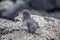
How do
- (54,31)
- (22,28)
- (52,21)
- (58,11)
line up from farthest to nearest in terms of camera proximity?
(58,11) → (52,21) → (54,31) → (22,28)

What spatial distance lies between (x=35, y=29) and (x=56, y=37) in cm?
78

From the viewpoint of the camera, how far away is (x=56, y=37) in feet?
22.5

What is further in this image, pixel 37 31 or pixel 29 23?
pixel 37 31

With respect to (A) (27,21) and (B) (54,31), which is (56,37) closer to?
(B) (54,31)

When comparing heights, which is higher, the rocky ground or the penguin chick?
the penguin chick

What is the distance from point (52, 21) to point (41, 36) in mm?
1370

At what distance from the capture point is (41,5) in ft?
52.2

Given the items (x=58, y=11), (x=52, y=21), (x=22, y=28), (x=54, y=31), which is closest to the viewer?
(x=22, y=28)

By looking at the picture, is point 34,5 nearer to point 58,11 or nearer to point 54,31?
point 58,11

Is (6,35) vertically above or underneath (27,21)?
underneath

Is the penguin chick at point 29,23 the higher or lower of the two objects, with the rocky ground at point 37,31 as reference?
higher

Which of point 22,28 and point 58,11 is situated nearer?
point 22,28

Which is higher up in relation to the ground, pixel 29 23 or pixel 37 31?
pixel 29 23

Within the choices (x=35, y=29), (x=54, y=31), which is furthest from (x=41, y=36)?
(x=54, y=31)
